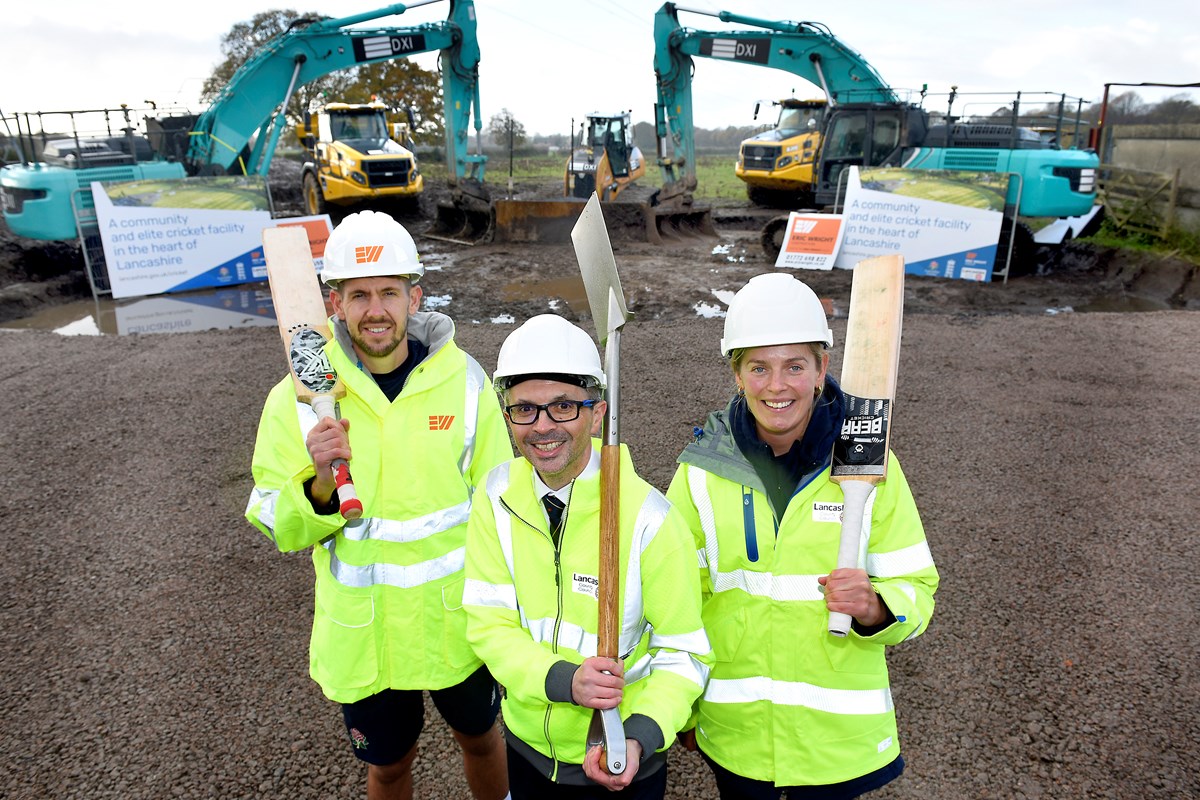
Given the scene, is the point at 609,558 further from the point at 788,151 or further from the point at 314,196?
the point at 788,151

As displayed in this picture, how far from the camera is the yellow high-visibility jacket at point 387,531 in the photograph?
8.13 feet

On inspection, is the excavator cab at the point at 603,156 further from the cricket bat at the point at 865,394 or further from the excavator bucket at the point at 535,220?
the cricket bat at the point at 865,394

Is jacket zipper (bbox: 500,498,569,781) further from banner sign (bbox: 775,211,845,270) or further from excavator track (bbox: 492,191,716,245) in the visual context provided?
excavator track (bbox: 492,191,716,245)

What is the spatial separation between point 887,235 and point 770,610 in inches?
→ 487

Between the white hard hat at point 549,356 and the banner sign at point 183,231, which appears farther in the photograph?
the banner sign at point 183,231

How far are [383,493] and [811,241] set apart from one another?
41.2ft

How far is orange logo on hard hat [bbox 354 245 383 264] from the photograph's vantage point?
2.50 metres

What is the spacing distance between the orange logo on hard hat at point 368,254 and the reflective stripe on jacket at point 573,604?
2.71 feet

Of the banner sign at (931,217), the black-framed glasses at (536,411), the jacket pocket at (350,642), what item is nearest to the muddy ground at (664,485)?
the jacket pocket at (350,642)

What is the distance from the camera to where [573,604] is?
2.08 m

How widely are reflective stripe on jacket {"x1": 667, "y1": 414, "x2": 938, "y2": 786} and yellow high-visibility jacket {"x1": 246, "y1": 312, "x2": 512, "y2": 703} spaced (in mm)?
842

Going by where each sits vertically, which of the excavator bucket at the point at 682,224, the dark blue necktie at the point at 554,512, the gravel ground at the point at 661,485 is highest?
the dark blue necktie at the point at 554,512

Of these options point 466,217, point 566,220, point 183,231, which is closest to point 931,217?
point 566,220

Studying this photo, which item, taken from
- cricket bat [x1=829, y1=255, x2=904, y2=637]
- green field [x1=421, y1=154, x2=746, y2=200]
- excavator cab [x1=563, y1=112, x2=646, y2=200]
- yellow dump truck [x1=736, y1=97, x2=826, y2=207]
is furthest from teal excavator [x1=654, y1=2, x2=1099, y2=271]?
cricket bat [x1=829, y1=255, x2=904, y2=637]
